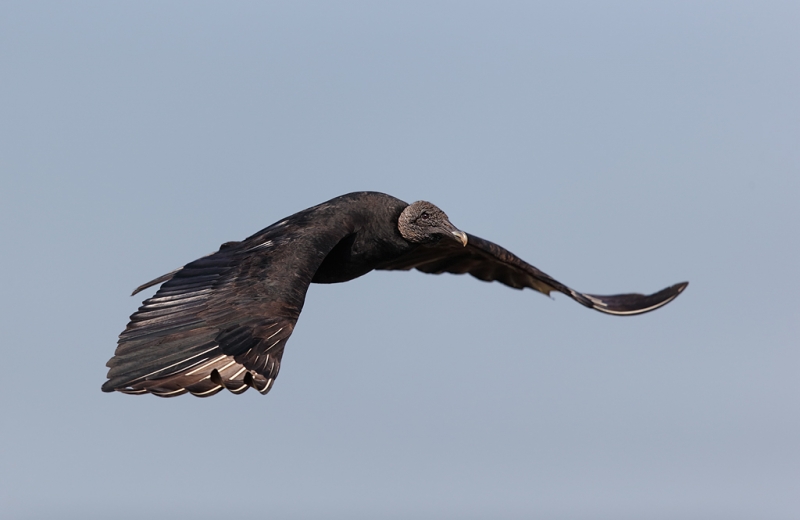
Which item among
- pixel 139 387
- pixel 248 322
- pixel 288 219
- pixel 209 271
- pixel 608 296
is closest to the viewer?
pixel 139 387

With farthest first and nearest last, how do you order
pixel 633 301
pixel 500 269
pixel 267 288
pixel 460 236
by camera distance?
pixel 500 269, pixel 633 301, pixel 460 236, pixel 267 288

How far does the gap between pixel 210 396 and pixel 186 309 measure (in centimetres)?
113

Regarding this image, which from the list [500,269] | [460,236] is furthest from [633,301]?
[460,236]

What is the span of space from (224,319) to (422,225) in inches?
100

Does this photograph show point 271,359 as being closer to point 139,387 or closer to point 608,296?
point 139,387

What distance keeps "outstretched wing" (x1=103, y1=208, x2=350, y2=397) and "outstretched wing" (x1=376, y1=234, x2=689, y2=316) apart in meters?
2.11

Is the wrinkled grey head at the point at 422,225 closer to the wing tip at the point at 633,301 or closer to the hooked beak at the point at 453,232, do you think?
the hooked beak at the point at 453,232

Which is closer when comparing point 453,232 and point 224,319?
point 224,319

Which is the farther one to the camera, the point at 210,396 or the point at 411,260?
the point at 411,260

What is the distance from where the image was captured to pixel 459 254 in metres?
11.4

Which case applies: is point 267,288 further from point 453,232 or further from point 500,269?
point 500,269

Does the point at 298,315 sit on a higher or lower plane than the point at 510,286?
lower

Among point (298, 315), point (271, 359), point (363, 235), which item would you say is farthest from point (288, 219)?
point (271, 359)

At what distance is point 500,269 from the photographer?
11.5m
